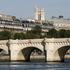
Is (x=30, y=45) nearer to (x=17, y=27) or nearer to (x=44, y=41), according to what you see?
(x=44, y=41)

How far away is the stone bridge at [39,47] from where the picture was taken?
277 ft

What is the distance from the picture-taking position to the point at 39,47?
8662 cm

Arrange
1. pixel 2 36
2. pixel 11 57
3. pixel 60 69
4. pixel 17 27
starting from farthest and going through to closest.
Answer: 1. pixel 17 27
2. pixel 2 36
3. pixel 11 57
4. pixel 60 69

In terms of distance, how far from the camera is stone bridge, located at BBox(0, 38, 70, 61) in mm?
84481

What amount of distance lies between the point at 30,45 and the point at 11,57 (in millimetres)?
5125

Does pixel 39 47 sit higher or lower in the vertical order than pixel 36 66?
higher

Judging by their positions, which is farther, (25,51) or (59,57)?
(25,51)

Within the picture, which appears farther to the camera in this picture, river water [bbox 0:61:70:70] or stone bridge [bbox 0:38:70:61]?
stone bridge [bbox 0:38:70:61]

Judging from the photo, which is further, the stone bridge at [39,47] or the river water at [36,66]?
the stone bridge at [39,47]

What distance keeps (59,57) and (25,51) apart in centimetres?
877

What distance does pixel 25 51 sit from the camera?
91625mm

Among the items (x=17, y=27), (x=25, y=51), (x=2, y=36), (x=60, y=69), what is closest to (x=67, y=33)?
(x=2, y=36)

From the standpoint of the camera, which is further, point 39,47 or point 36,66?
point 39,47

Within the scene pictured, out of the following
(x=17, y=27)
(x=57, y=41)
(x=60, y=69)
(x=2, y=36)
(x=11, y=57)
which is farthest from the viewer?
(x=17, y=27)
